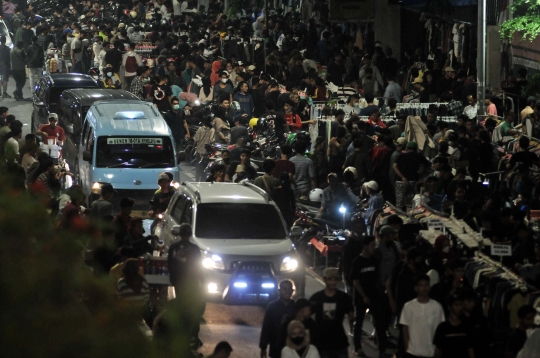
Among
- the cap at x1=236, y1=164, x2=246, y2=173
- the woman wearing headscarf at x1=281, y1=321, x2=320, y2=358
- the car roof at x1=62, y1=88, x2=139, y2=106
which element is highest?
the car roof at x1=62, y1=88, x2=139, y2=106

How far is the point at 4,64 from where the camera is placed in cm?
3353

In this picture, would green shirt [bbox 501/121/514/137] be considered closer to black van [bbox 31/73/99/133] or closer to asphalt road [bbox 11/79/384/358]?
asphalt road [bbox 11/79/384/358]

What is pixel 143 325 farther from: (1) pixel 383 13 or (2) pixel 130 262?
(1) pixel 383 13

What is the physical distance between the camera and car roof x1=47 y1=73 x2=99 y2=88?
2481 centimetres

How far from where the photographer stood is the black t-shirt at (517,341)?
854 centimetres

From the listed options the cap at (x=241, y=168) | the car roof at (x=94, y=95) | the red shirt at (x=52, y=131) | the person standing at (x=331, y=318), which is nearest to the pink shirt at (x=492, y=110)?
the cap at (x=241, y=168)

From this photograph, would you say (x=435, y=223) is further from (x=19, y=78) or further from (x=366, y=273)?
(x=19, y=78)

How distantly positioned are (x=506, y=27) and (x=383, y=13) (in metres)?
9.83

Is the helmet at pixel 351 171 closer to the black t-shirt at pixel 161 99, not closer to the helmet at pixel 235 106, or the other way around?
the helmet at pixel 235 106

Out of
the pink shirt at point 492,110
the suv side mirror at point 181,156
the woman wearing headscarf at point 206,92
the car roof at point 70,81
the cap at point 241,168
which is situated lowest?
the cap at point 241,168

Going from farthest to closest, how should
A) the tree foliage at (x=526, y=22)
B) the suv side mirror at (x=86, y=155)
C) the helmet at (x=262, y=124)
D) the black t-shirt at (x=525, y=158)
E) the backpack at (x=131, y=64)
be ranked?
1. the backpack at (x=131, y=64)
2. the helmet at (x=262, y=124)
3. the tree foliage at (x=526, y=22)
4. the suv side mirror at (x=86, y=155)
5. the black t-shirt at (x=525, y=158)

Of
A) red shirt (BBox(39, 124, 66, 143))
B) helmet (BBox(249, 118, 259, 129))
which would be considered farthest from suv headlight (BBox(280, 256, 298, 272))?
helmet (BBox(249, 118, 259, 129))

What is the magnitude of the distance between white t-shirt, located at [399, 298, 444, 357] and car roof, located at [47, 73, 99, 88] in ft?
56.2

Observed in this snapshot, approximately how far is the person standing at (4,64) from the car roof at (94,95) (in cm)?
1077
